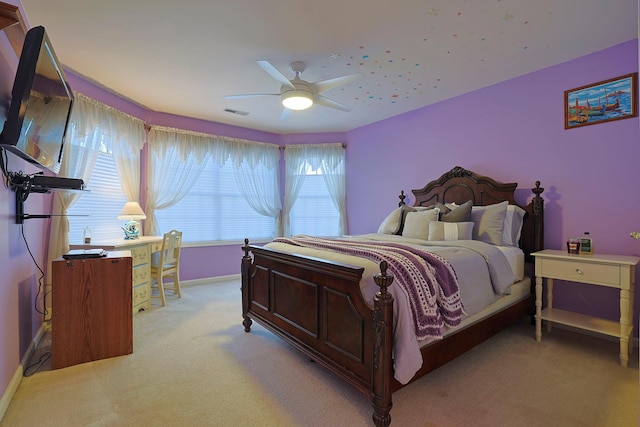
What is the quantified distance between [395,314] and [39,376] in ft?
8.18

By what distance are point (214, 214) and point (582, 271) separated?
466 centimetres

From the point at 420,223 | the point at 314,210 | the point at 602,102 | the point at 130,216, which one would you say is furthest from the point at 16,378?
the point at 602,102

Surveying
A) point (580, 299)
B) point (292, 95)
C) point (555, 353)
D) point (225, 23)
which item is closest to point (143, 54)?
point (225, 23)

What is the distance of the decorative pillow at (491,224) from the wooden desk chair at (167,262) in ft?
11.5

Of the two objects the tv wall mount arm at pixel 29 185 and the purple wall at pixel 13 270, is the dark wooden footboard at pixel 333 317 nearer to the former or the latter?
the tv wall mount arm at pixel 29 185

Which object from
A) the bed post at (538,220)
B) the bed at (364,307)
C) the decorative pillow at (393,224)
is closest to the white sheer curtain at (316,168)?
the decorative pillow at (393,224)

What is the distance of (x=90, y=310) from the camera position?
2.31 metres

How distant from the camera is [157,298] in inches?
155

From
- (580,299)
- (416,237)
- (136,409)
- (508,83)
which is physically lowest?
(136,409)

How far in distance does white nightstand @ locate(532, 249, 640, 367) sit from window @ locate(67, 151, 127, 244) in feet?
15.3

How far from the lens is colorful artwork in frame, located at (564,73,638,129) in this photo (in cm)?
256

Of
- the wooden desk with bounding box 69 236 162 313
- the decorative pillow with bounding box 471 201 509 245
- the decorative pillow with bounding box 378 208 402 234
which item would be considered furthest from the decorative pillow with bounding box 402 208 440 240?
the wooden desk with bounding box 69 236 162 313

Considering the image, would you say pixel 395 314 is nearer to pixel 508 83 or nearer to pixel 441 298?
pixel 441 298

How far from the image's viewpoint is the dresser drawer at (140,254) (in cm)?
336
